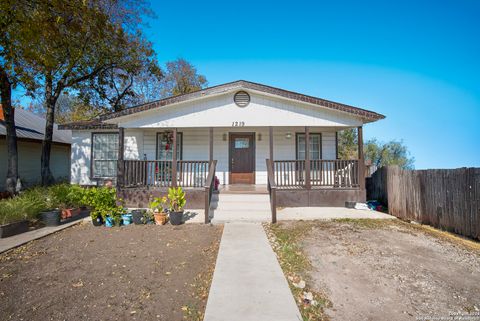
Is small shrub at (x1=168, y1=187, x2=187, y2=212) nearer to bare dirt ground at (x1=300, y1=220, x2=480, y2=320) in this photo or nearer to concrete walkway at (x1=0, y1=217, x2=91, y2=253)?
concrete walkway at (x1=0, y1=217, x2=91, y2=253)

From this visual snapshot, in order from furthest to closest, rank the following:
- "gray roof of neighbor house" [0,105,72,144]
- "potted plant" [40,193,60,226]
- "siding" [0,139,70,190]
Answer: "gray roof of neighbor house" [0,105,72,144] → "siding" [0,139,70,190] → "potted plant" [40,193,60,226]

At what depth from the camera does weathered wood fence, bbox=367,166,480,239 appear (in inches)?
211

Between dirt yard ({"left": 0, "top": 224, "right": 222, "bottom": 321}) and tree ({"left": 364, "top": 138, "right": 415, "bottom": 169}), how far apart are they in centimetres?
2657

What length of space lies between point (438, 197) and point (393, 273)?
153 inches

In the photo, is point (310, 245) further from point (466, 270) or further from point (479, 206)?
point (479, 206)

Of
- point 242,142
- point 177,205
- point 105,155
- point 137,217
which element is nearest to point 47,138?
point 105,155

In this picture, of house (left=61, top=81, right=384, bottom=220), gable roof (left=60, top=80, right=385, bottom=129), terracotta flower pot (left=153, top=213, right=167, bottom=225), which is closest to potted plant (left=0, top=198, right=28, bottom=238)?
house (left=61, top=81, right=384, bottom=220)

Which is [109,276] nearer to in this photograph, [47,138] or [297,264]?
[297,264]

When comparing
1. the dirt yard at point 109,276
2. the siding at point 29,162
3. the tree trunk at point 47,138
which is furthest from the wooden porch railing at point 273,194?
the siding at point 29,162

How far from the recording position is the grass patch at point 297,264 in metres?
2.81

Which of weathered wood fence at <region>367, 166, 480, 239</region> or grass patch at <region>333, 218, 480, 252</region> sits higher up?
weathered wood fence at <region>367, 166, 480, 239</region>

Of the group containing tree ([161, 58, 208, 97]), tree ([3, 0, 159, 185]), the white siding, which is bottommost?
the white siding

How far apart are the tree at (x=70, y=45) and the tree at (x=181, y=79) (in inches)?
401

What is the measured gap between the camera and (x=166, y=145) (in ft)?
34.9
